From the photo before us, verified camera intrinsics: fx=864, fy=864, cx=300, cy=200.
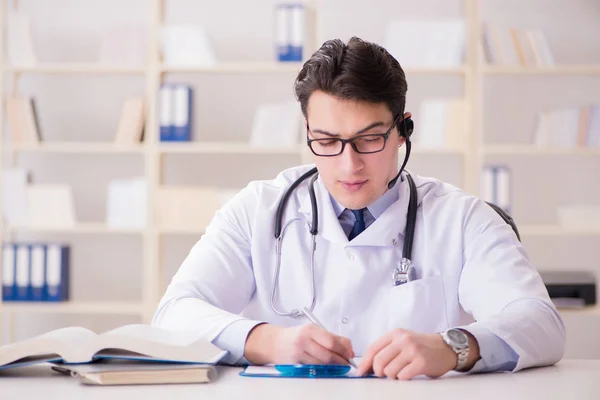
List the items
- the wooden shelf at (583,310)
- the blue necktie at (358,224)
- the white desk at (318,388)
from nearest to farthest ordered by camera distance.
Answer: the white desk at (318,388), the blue necktie at (358,224), the wooden shelf at (583,310)

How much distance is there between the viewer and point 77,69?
395 cm

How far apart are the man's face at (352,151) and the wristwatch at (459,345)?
1.49ft

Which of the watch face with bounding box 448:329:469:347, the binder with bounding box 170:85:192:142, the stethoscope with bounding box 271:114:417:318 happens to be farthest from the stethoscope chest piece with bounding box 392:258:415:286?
the binder with bounding box 170:85:192:142

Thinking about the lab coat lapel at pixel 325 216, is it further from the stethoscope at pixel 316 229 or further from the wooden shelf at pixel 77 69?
the wooden shelf at pixel 77 69

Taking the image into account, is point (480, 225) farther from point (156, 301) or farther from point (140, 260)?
point (140, 260)

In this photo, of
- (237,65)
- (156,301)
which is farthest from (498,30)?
(156,301)

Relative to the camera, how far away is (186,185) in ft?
14.1

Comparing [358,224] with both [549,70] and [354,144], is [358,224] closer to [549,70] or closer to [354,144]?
[354,144]

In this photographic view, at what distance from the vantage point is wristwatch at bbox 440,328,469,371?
1.42 m

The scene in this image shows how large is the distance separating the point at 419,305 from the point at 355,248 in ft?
0.63

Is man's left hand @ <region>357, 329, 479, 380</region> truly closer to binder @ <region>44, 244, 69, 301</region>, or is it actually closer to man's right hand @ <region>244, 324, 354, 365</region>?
man's right hand @ <region>244, 324, 354, 365</region>

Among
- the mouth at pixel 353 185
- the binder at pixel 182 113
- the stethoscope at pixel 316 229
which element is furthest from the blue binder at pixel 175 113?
the mouth at pixel 353 185

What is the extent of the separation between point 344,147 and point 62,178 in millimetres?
2870

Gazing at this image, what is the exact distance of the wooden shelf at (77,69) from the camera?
395cm
